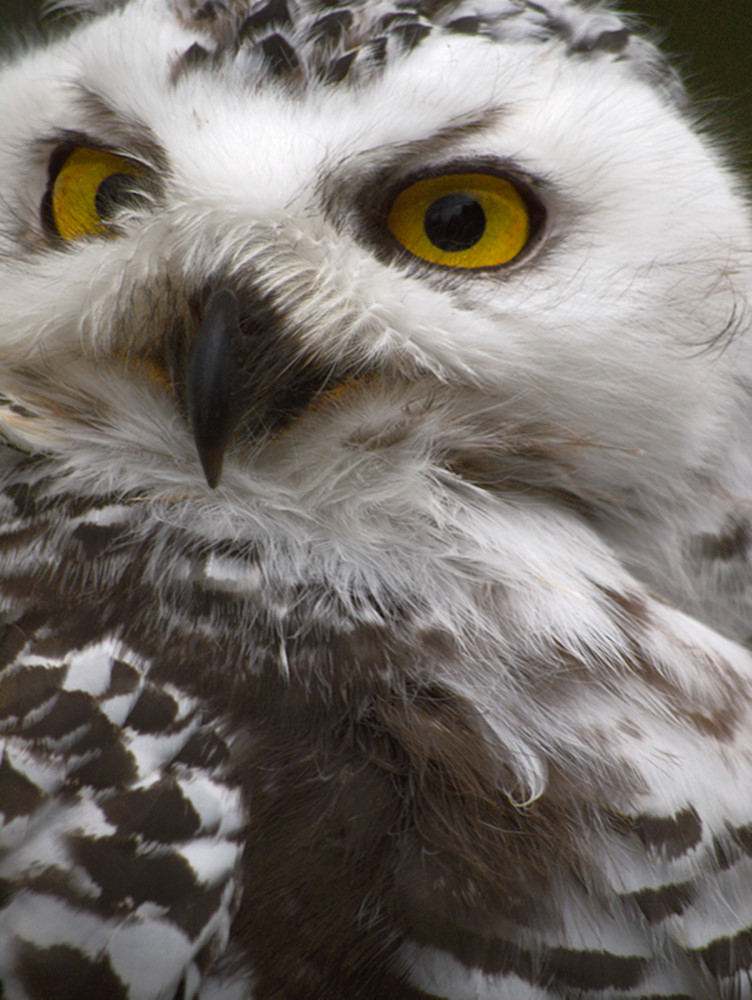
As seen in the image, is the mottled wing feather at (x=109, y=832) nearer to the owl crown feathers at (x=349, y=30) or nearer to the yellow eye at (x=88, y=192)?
the yellow eye at (x=88, y=192)

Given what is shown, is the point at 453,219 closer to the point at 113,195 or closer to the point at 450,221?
the point at 450,221

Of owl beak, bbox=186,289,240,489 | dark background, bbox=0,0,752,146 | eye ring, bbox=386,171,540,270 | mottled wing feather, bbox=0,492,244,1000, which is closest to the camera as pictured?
mottled wing feather, bbox=0,492,244,1000

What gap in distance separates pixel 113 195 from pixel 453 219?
342mm

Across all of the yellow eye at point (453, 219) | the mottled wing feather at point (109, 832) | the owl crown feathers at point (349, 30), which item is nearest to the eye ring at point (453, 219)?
the yellow eye at point (453, 219)

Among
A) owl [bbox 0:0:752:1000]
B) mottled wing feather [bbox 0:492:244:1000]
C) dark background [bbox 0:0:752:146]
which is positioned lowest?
mottled wing feather [bbox 0:492:244:1000]

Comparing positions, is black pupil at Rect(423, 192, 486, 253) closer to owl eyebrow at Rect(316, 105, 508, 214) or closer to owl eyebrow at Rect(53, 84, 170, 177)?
owl eyebrow at Rect(316, 105, 508, 214)

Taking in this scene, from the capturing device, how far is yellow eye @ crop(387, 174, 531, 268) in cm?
98

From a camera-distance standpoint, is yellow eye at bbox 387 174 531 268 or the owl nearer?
the owl

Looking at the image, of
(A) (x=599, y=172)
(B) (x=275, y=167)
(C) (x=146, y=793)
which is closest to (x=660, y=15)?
(A) (x=599, y=172)

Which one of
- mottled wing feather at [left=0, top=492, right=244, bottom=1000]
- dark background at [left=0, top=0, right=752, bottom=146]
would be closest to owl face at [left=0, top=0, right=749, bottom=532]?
mottled wing feather at [left=0, top=492, right=244, bottom=1000]

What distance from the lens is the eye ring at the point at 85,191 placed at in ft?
3.34

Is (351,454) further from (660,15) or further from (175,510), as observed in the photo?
(660,15)

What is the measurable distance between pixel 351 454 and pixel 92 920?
18.0 inches

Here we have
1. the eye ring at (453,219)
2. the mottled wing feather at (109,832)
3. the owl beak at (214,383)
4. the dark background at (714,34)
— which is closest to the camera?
the mottled wing feather at (109,832)
